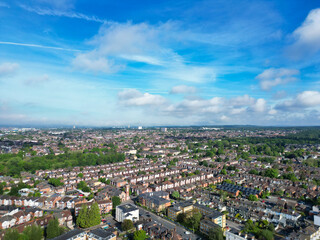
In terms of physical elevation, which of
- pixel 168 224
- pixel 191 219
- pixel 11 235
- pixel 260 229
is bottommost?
pixel 168 224

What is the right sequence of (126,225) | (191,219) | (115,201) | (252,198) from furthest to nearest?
(252,198) < (115,201) < (191,219) < (126,225)

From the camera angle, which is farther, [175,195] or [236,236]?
[175,195]

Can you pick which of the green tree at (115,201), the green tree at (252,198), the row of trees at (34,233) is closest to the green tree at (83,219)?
the row of trees at (34,233)

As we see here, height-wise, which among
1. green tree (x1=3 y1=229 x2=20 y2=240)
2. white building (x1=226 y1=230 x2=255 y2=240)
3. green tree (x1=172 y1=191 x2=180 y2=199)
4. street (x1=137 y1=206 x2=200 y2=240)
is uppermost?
green tree (x1=3 y1=229 x2=20 y2=240)

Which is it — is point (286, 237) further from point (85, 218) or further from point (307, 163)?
point (307, 163)

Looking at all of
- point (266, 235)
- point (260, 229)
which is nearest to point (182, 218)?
point (260, 229)

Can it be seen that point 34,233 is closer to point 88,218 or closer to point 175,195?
point 88,218

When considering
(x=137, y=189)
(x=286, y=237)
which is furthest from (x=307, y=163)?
(x=137, y=189)

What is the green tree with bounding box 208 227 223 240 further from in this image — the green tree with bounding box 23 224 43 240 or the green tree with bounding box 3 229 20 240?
the green tree with bounding box 3 229 20 240

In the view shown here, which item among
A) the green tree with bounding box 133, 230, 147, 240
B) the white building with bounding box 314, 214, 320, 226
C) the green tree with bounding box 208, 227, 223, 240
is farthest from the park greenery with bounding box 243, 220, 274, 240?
the green tree with bounding box 133, 230, 147, 240
